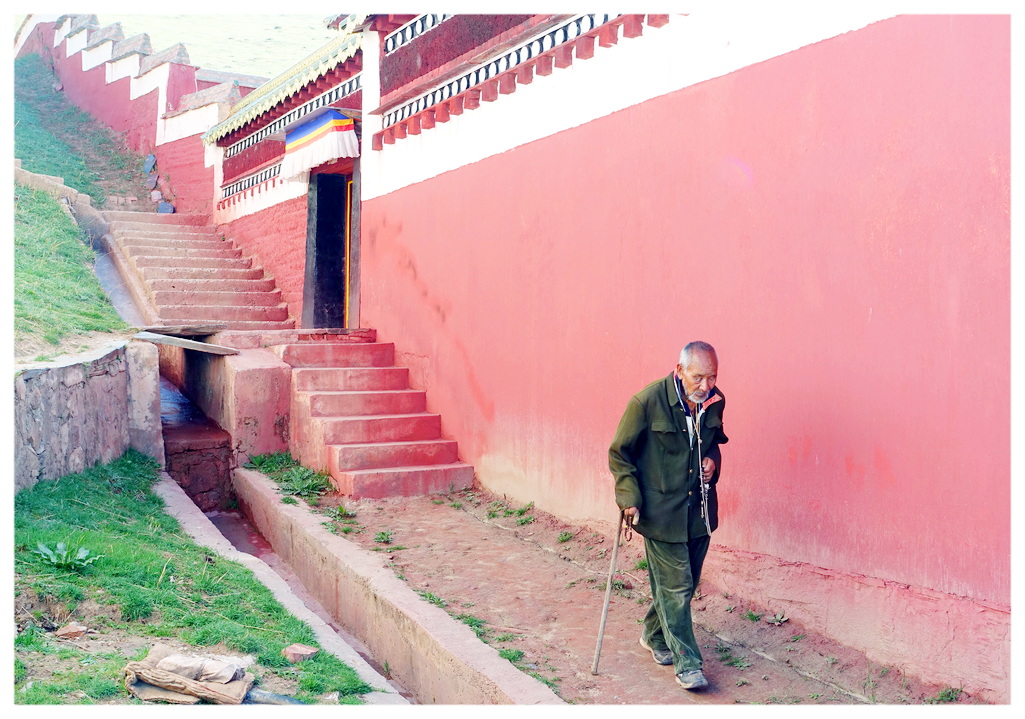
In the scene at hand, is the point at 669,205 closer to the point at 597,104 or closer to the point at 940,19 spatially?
the point at 597,104

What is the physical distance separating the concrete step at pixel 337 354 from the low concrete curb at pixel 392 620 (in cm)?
157

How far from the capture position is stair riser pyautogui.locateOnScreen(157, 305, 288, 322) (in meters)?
11.3

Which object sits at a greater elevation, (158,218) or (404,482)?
(158,218)

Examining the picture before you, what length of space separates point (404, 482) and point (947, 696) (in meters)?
4.92

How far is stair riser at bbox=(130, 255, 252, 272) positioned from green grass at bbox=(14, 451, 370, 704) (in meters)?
6.69

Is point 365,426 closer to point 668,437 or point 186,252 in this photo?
point 668,437

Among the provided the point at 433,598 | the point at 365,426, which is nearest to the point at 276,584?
the point at 433,598

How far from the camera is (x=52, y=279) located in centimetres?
1033

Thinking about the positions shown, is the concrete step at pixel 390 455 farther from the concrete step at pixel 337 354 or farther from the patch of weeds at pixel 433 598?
the patch of weeds at pixel 433 598

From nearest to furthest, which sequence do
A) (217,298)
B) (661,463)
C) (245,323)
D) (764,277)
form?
(661,463), (764,277), (245,323), (217,298)

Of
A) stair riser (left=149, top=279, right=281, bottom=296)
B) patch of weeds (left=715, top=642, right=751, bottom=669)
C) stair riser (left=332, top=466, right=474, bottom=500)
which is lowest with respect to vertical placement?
patch of weeds (left=715, top=642, right=751, bottom=669)

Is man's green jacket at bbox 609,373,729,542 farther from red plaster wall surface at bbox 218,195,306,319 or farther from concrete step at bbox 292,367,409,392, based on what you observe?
red plaster wall surface at bbox 218,195,306,319

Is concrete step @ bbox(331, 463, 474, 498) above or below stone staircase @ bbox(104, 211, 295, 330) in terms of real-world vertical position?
below

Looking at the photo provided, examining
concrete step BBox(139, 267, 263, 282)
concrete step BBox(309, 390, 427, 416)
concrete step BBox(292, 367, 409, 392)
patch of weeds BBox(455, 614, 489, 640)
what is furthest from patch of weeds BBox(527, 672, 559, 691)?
concrete step BBox(139, 267, 263, 282)
